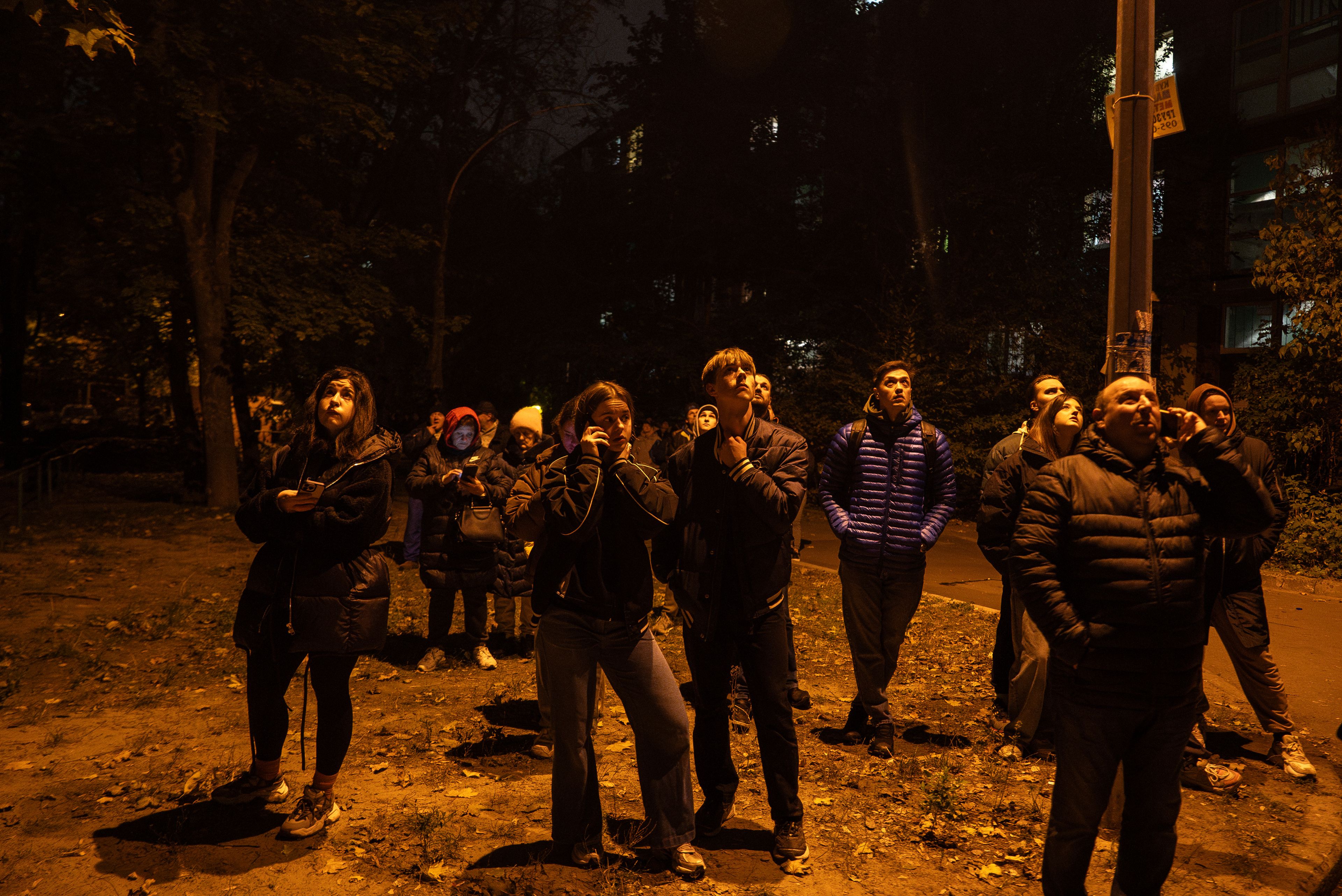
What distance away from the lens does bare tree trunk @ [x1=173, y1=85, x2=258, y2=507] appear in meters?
17.9

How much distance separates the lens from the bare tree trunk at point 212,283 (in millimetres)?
17906

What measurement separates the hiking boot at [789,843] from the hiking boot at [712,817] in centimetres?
30

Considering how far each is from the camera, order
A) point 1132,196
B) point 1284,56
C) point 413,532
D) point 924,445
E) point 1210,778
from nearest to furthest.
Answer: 1. point 1132,196
2. point 1210,778
3. point 924,445
4. point 413,532
5. point 1284,56

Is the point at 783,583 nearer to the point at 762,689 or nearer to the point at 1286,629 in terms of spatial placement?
the point at 762,689

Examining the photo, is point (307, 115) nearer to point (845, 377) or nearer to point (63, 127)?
point (63, 127)

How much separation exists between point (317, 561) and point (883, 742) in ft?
10.8

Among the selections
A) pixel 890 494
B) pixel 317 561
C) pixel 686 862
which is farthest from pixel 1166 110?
pixel 317 561

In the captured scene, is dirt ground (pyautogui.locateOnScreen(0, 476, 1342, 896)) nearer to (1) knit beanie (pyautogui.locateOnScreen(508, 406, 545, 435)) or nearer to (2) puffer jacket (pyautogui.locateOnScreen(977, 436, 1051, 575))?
(2) puffer jacket (pyautogui.locateOnScreen(977, 436, 1051, 575))

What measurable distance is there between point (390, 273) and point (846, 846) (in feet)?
94.6

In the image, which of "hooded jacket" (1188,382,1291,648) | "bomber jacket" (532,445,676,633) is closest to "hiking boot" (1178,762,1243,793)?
"hooded jacket" (1188,382,1291,648)

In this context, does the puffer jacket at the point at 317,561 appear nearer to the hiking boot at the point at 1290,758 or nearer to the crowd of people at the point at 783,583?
the crowd of people at the point at 783,583

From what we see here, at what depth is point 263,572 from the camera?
4172 mm

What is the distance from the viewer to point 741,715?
6066 mm

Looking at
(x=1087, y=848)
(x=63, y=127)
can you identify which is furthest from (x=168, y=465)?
(x=1087, y=848)
